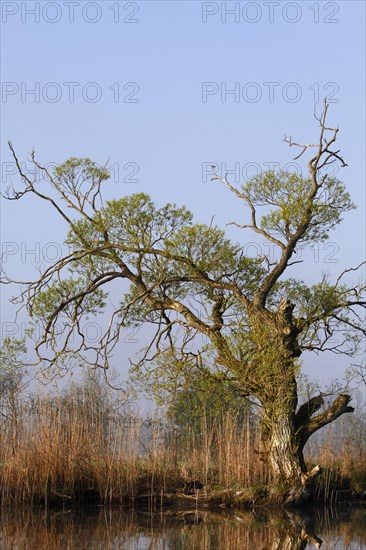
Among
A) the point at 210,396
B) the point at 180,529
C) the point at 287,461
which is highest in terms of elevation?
the point at 210,396

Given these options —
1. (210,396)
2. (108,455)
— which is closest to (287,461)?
(210,396)

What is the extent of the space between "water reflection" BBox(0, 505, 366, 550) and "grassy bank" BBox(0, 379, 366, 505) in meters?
0.47

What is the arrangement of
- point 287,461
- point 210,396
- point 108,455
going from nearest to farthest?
point 108,455, point 287,461, point 210,396

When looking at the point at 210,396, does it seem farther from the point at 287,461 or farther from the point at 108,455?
the point at 108,455

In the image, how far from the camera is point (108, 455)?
12078mm

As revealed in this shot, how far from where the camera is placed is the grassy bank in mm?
11742

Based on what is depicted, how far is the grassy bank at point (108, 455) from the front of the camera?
11.7 metres

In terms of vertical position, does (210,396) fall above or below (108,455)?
above

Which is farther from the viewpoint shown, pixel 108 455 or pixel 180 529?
pixel 108 455

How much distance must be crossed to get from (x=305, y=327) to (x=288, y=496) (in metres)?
2.68

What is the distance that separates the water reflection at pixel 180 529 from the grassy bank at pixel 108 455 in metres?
0.47

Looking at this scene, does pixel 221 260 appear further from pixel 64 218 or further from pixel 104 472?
pixel 104 472

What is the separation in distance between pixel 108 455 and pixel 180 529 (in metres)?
2.10

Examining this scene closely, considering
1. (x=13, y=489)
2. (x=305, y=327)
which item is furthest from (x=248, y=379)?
(x=13, y=489)
